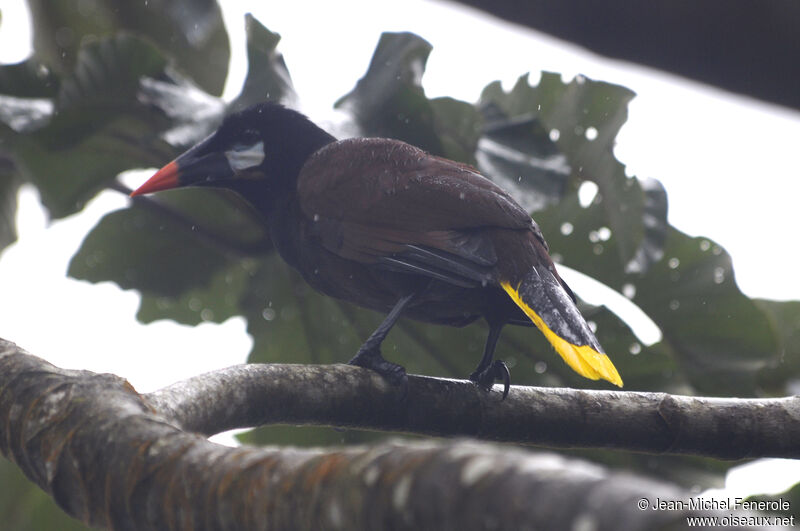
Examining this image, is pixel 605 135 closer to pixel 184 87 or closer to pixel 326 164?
pixel 326 164

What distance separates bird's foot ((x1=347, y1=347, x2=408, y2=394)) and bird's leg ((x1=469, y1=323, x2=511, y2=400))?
8.1 inches

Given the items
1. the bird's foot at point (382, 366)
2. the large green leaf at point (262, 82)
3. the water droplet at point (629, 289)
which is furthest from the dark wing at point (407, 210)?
the water droplet at point (629, 289)

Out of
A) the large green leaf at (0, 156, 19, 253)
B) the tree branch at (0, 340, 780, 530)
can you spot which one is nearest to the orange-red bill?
the tree branch at (0, 340, 780, 530)

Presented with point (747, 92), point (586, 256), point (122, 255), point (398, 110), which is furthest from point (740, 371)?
point (747, 92)

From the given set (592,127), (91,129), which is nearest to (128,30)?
(91,129)

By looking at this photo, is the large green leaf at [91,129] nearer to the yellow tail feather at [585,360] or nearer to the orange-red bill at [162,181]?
the orange-red bill at [162,181]

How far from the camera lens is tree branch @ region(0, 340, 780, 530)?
0.55 m

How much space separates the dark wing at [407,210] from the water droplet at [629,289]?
1.20 meters

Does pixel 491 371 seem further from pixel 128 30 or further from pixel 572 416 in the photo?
pixel 128 30

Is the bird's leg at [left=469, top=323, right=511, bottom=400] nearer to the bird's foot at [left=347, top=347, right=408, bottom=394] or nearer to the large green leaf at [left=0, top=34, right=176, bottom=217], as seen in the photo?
the bird's foot at [left=347, top=347, right=408, bottom=394]

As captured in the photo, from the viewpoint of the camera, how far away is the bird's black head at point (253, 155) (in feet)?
8.25

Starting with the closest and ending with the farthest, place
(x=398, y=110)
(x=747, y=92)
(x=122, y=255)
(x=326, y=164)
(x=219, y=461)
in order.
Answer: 1. (x=747, y=92)
2. (x=219, y=461)
3. (x=326, y=164)
4. (x=398, y=110)
5. (x=122, y=255)

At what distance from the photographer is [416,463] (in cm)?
68

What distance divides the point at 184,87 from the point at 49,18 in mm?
1643
